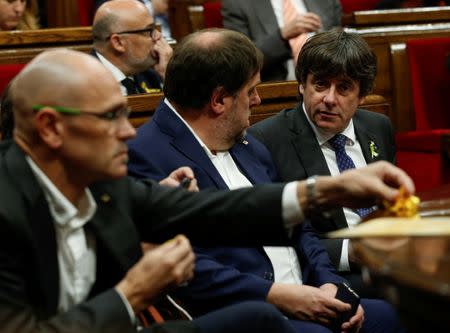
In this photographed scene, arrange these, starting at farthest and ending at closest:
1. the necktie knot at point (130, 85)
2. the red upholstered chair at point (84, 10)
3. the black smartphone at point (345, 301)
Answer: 1. the red upholstered chair at point (84, 10)
2. the necktie knot at point (130, 85)
3. the black smartphone at point (345, 301)

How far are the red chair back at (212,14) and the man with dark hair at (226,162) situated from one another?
4.90ft

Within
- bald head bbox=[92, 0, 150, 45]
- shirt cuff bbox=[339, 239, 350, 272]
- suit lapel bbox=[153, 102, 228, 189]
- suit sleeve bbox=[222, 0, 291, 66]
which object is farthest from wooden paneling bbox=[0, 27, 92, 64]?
shirt cuff bbox=[339, 239, 350, 272]


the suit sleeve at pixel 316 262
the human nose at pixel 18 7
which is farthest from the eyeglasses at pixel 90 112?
the human nose at pixel 18 7

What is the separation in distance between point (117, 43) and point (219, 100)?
122 centimetres

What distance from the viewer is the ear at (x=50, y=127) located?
3.72 feet

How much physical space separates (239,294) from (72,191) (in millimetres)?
445

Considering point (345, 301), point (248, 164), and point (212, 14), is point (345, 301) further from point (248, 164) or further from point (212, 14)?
point (212, 14)

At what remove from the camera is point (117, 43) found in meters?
2.85

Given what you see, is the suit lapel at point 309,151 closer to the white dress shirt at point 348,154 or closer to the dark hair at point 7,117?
the white dress shirt at point 348,154

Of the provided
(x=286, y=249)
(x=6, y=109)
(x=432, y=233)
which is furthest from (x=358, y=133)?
(x=432, y=233)

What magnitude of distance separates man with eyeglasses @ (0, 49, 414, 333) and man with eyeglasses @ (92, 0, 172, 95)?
5.08ft

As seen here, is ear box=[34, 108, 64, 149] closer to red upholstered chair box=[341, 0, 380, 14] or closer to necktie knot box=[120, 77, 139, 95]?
necktie knot box=[120, 77, 139, 95]

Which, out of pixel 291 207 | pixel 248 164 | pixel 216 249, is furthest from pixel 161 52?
pixel 291 207

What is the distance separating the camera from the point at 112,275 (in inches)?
48.4
